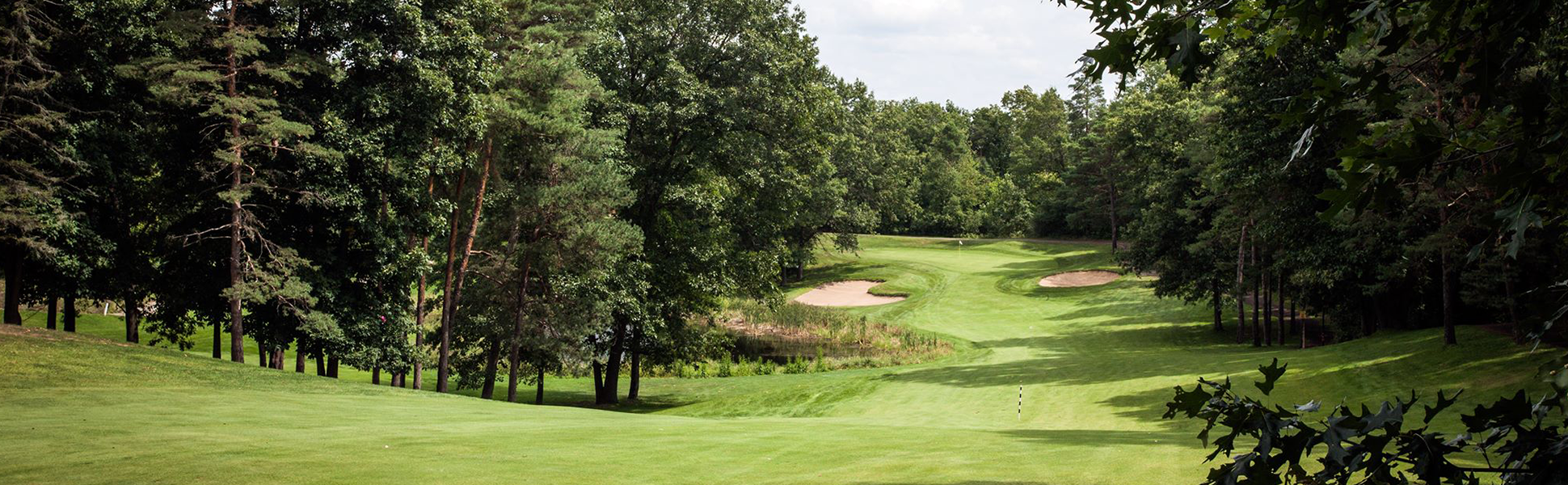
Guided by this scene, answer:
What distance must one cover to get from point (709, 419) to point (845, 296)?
37.8m

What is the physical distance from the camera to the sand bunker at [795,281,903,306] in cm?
5594

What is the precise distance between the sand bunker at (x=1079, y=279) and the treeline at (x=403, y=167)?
29.1m

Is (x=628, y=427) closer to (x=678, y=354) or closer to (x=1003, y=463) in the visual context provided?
(x=1003, y=463)

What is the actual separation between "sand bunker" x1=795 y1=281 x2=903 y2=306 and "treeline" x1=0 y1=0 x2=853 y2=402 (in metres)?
21.9

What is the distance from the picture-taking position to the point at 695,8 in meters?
31.6

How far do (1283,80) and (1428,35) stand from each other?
24.6 m

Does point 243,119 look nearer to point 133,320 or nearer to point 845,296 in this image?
A: point 133,320

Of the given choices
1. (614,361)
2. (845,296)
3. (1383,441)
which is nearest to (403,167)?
(614,361)

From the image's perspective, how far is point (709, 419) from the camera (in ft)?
67.8

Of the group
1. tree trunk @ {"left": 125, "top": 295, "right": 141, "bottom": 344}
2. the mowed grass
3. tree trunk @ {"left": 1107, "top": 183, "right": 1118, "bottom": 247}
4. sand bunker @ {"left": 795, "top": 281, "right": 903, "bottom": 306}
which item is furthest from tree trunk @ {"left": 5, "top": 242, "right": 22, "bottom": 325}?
tree trunk @ {"left": 1107, "top": 183, "right": 1118, "bottom": 247}

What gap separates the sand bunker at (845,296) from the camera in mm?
55938

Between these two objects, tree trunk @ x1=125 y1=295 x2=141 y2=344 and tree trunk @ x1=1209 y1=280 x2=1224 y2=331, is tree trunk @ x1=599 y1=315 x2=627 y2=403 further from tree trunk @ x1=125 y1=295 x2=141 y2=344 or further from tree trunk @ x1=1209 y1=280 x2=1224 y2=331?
tree trunk @ x1=1209 y1=280 x2=1224 y2=331

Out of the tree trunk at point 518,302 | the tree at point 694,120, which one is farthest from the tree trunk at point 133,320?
the tree at point 694,120

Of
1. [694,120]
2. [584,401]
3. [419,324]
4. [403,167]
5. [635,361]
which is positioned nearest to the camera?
[403,167]
